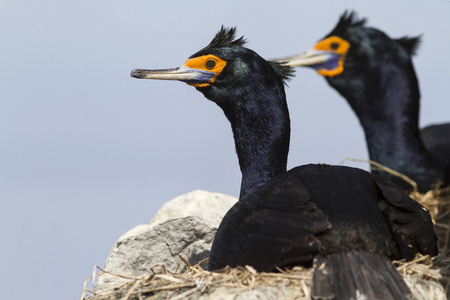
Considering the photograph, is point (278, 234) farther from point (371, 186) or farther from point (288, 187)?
point (371, 186)

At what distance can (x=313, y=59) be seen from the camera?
836cm

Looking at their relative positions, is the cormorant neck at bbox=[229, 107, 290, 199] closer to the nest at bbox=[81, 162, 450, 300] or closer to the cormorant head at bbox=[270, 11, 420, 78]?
the nest at bbox=[81, 162, 450, 300]

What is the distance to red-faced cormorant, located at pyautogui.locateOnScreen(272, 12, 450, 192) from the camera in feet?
25.0

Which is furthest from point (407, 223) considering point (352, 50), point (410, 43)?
point (410, 43)

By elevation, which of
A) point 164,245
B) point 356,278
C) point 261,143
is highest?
point 261,143

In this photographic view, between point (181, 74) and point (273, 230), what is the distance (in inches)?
66.1

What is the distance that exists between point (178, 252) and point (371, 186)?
1.61 m

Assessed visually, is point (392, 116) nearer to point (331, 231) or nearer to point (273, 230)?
point (331, 231)

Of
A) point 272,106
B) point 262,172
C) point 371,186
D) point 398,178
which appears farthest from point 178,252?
point 398,178

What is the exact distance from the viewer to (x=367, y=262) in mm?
3189

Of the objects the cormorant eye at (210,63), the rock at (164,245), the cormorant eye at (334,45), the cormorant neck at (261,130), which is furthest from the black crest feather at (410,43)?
the rock at (164,245)

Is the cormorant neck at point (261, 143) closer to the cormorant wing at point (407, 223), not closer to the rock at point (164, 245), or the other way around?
the rock at point (164, 245)

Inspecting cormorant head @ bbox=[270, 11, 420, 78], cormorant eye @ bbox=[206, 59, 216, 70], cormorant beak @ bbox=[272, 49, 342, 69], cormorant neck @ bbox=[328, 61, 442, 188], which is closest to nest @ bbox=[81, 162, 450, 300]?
cormorant eye @ bbox=[206, 59, 216, 70]

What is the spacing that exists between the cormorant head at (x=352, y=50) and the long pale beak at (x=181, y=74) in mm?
3859
